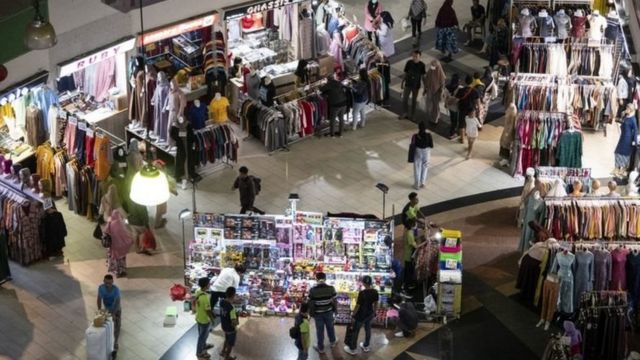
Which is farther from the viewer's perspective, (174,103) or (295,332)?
(174,103)

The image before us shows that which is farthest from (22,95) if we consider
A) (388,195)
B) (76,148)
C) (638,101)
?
(638,101)

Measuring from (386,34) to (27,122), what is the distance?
30.3ft

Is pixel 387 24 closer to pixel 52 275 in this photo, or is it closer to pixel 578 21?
pixel 578 21

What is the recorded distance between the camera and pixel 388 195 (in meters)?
24.6

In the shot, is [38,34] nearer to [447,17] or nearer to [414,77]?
[414,77]

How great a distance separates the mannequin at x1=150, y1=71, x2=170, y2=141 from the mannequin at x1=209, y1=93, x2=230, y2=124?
35.1 inches

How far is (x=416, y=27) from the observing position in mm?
31375

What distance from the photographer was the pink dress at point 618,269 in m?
20.5

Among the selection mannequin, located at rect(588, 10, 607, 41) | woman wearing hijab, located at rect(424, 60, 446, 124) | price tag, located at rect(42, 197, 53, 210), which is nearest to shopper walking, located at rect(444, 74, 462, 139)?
woman wearing hijab, located at rect(424, 60, 446, 124)

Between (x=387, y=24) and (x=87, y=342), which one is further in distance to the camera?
(x=387, y=24)

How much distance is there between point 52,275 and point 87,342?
127 inches

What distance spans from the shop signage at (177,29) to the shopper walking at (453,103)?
5.15 metres

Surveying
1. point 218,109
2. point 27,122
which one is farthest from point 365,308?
point 27,122

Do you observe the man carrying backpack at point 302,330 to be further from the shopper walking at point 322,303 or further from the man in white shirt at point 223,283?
the man in white shirt at point 223,283
